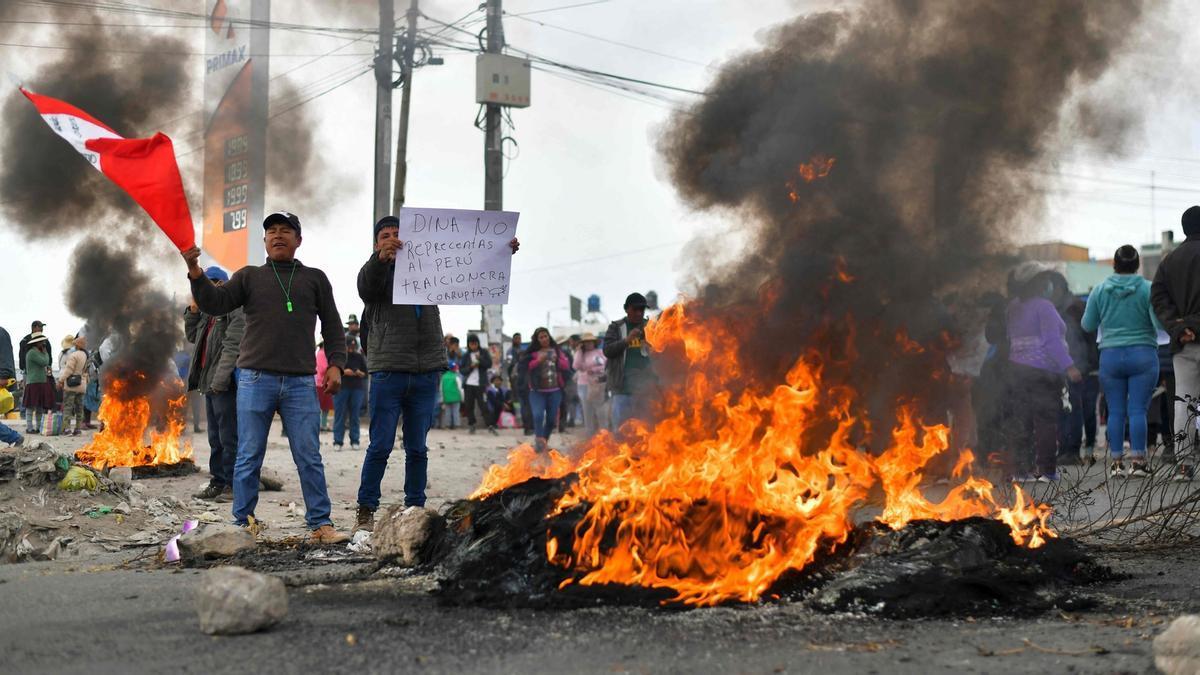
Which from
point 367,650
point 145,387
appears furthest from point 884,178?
point 145,387

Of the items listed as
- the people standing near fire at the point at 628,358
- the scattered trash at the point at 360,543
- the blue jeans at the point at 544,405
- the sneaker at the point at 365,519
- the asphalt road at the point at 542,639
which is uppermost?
the people standing near fire at the point at 628,358

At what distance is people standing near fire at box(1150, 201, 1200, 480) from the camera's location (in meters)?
9.23

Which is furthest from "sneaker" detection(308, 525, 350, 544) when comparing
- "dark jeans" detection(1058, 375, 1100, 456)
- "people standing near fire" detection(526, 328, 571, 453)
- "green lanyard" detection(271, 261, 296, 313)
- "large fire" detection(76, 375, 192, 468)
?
"people standing near fire" detection(526, 328, 571, 453)

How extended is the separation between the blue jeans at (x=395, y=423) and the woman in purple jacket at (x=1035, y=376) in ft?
17.0

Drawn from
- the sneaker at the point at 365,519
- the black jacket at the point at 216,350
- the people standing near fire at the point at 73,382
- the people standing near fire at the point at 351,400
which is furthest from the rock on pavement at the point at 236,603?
the people standing near fire at the point at 73,382

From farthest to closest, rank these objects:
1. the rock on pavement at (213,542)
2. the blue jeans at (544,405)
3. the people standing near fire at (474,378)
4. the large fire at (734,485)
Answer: the people standing near fire at (474,378) → the blue jeans at (544,405) → the rock on pavement at (213,542) → the large fire at (734,485)

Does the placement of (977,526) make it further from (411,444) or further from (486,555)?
(411,444)

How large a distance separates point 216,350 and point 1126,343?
783 cm

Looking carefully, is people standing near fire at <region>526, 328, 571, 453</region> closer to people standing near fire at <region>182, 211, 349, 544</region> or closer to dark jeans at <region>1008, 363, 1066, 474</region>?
dark jeans at <region>1008, 363, 1066, 474</region>

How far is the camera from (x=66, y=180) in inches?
610

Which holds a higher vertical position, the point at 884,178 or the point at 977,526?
the point at 884,178

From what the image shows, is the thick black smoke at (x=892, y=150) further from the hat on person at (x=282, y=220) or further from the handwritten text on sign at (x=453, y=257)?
the hat on person at (x=282, y=220)

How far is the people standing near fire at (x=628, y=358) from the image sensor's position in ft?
36.0

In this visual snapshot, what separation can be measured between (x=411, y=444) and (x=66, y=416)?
12.3m
